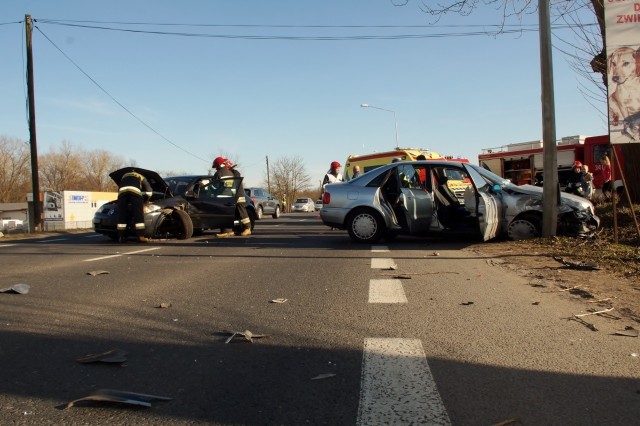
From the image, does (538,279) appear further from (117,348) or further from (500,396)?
(117,348)

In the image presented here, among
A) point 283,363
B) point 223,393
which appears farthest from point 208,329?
point 223,393

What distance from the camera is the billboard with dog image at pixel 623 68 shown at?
8.48 metres

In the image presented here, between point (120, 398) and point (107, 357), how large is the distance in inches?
33.2

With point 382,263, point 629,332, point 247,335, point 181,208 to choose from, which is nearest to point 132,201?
point 181,208

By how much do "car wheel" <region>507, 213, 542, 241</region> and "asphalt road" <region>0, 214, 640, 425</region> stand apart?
3516 mm

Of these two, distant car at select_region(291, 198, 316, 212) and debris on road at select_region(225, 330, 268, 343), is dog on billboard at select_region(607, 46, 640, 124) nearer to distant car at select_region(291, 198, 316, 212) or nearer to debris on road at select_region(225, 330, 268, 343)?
debris on road at select_region(225, 330, 268, 343)

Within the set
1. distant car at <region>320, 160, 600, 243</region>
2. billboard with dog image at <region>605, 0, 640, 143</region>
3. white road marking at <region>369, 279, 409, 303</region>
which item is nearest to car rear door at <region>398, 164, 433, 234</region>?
distant car at <region>320, 160, 600, 243</region>

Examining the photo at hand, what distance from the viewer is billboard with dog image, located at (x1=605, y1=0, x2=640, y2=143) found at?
848 cm

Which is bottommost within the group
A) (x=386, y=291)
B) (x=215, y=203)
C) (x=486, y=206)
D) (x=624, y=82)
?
(x=386, y=291)

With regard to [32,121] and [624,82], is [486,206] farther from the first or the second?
[32,121]

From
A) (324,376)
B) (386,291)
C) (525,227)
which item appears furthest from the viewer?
(525,227)

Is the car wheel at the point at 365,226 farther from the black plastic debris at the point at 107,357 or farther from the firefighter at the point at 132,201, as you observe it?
the black plastic debris at the point at 107,357

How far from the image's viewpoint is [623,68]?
28.1 ft

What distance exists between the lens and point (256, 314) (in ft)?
16.9
